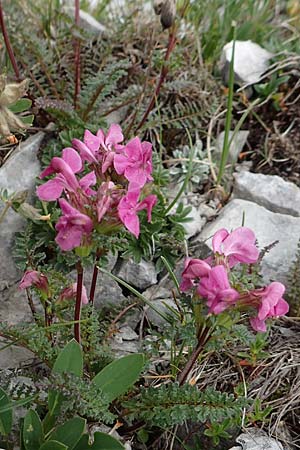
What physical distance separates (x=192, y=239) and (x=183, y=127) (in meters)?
0.54

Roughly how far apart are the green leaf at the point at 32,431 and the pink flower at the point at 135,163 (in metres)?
0.55

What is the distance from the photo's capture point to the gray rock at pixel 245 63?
307cm

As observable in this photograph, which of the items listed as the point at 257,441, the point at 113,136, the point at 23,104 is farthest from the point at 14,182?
the point at 257,441

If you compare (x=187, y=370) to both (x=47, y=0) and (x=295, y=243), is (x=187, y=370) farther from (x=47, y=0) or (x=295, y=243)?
(x=47, y=0)

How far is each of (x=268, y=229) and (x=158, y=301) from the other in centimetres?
46

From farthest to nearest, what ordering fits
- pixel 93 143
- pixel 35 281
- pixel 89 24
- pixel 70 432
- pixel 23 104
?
pixel 89 24, pixel 23 104, pixel 35 281, pixel 93 143, pixel 70 432

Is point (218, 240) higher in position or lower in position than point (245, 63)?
higher

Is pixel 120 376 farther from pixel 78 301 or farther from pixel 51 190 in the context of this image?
pixel 51 190

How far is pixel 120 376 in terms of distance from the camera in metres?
1.72

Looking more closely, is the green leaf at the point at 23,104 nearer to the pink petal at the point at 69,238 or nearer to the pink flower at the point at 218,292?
the pink petal at the point at 69,238

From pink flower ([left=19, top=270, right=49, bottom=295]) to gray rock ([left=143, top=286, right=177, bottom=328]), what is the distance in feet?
1.70

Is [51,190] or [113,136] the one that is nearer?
[51,190]

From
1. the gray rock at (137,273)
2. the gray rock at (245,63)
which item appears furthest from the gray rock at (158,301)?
the gray rock at (245,63)

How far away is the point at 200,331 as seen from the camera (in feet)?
5.41
